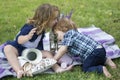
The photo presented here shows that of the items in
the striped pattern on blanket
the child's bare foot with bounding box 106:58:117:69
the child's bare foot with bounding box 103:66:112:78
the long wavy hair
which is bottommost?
the striped pattern on blanket

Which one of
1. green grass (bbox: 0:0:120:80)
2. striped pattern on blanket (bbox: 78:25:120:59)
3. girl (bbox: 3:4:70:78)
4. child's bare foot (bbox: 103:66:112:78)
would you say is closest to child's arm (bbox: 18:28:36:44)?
girl (bbox: 3:4:70:78)

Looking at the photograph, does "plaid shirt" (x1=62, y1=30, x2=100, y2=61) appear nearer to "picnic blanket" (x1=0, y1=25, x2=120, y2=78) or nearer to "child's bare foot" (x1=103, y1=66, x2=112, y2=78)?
"picnic blanket" (x1=0, y1=25, x2=120, y2=78)

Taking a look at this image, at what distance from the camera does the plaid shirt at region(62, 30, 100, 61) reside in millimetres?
4984

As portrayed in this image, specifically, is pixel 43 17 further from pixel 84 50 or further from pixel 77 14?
pixel 77 14

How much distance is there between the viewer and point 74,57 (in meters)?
5.31

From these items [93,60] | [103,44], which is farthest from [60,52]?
[103,44]

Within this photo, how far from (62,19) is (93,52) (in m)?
0.65

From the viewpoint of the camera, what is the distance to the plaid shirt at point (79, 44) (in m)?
4.98

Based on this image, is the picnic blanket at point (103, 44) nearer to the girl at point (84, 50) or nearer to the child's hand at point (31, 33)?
the girl at point (84, 50)

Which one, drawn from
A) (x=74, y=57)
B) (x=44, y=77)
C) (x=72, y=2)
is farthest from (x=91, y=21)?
(x=44, y=77)

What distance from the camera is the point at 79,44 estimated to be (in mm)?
5008

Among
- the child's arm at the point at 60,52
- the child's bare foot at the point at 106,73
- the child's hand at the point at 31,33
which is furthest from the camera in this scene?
the child's arm at the point at 60,52

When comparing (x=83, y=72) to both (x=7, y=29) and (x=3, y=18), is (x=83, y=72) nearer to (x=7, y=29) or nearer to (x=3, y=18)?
(x=7, y=29)

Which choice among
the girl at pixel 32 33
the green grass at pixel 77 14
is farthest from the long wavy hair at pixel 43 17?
the green grass at pixel 77 14
